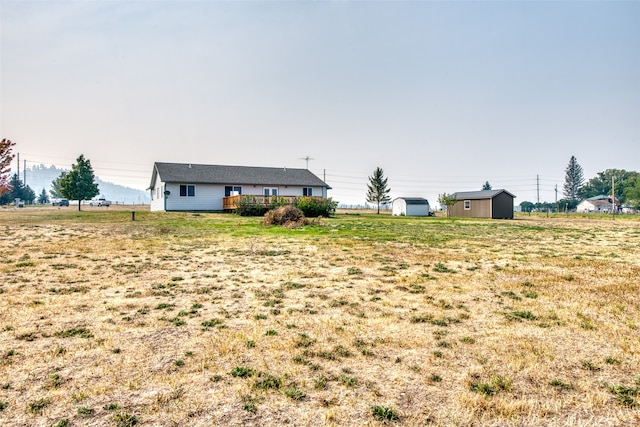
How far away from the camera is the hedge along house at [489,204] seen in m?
43.7

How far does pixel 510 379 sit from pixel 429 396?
0.84m

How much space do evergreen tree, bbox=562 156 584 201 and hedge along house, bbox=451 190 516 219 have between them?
3791 inches

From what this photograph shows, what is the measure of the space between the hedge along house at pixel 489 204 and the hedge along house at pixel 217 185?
20408mm

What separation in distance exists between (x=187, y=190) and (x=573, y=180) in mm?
132578

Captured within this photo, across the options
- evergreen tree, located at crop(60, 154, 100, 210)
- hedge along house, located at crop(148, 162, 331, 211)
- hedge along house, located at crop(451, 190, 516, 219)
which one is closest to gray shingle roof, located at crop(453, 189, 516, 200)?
hedge along house, located at crop(451, 190, 516, 219)

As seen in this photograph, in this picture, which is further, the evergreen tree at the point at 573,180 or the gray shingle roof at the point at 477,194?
the evergreen tree at the point at 573,180

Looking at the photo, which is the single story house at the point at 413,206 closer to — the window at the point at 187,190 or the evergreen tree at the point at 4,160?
the window at the point at 187,190

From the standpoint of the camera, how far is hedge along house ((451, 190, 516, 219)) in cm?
4366

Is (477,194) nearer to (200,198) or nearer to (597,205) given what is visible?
(200,198)

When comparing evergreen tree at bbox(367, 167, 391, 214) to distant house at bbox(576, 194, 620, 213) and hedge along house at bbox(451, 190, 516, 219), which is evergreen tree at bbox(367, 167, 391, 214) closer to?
hedge along house at bbox(451, 190, 516, 219)

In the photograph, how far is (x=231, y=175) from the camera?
118 feet

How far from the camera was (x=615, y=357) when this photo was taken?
11.8 ft

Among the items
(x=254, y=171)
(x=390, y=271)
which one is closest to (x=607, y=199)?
(x=254, y=171)

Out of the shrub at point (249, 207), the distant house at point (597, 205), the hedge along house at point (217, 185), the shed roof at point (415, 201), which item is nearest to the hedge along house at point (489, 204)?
the shed roof at point (415, 201)
